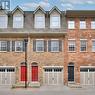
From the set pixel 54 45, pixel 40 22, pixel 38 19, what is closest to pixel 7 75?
pixel 54 45

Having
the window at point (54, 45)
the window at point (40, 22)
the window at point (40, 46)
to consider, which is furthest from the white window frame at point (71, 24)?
the window at point (40, 46)

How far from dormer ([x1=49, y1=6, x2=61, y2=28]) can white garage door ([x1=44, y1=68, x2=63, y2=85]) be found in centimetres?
595

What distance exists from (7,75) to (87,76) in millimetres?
10728

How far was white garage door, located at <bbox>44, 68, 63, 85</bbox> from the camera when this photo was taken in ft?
144

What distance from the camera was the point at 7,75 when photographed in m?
44.3

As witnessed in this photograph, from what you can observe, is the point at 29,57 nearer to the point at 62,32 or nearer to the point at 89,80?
the point at 62,32

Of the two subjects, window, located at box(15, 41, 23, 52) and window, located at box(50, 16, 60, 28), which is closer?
window, located at box(15, 41, 23, 52)

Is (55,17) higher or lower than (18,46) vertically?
higher

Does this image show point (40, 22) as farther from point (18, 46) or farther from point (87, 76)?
point (87, 76)

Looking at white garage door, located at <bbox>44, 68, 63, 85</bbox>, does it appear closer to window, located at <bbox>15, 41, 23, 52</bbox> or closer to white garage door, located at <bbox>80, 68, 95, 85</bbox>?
white garage door, located at <bbox>80, 68, 95, 85</bbox>

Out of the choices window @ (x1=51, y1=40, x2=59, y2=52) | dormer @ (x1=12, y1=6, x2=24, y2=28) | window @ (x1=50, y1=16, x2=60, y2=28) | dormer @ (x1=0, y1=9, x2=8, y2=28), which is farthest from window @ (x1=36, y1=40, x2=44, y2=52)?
dormer @ (x1=0, y1=9, x2=8, y2=28)

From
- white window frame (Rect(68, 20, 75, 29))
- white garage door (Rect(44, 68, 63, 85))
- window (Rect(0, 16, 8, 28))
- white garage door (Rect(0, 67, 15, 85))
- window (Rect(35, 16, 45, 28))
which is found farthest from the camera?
window (Rect(35, 16, 45, 28))

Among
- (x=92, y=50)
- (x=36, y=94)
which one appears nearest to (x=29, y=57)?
(x=92, y=50)

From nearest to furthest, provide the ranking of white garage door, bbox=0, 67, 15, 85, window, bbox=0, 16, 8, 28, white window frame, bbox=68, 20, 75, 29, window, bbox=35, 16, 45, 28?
1. white garage door, bbox=0, 67, 15, 85
2. white window frame, bbox=68, 20, 75, 29
3. window, bbox=0, 16, 8, 28
4. window, bbox=35, 16, 45, 28
